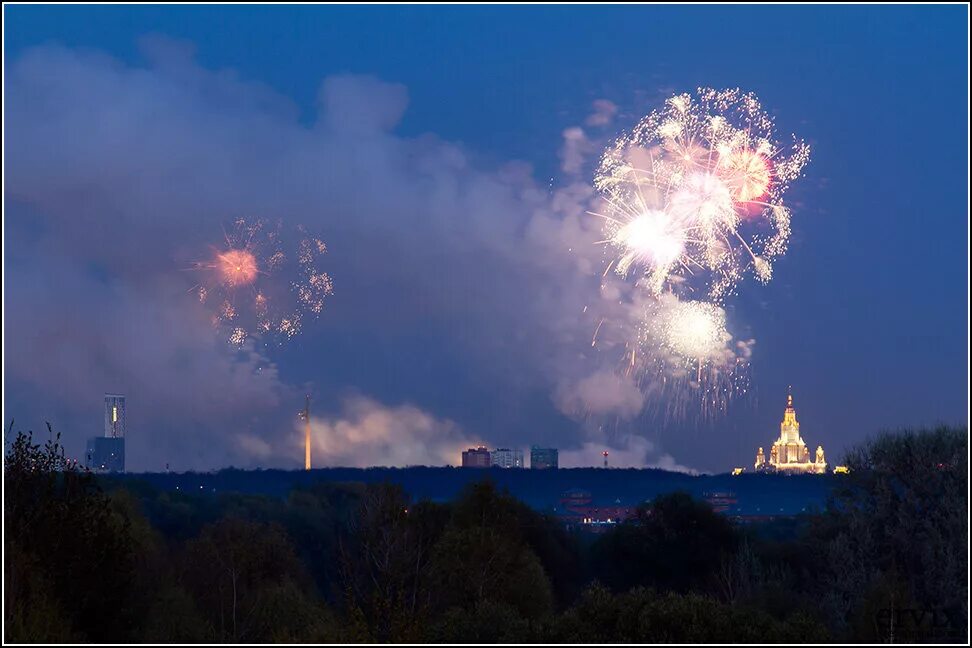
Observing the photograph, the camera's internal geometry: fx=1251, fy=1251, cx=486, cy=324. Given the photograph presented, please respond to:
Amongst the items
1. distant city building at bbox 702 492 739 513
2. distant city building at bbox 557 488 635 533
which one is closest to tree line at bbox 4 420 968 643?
distant city building at bbox 702 492 739 513

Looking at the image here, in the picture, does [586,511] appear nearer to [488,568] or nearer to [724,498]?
[724,498]

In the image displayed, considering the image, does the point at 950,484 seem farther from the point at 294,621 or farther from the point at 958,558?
the point at 294,621

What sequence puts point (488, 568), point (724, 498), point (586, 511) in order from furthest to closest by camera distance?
point (586, 511)
point (724, 498)
point (488, 568)

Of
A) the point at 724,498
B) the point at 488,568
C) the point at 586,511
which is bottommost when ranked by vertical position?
the point at 586,511

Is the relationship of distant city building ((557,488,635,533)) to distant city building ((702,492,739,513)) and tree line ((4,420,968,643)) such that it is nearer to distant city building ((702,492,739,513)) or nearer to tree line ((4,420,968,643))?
distant city building ((702,492,739,513))

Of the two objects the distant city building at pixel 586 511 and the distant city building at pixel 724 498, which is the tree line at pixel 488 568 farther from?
the distant city building at pixel 586 511

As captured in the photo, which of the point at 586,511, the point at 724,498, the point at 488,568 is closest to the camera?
the point at 488,568

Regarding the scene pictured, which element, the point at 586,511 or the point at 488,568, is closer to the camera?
the point at 488,568

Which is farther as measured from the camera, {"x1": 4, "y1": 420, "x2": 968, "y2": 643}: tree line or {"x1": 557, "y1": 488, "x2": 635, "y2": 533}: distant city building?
{"x1": 557, "y1": 488, "x2": 635, "y2": 533}: distant city building

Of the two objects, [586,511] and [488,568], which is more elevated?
[488,568]

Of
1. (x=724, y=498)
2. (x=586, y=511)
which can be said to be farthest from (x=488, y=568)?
(x=586, y=511)

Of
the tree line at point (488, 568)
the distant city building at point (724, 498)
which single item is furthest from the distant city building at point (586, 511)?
the tree line at point (488, 568)
